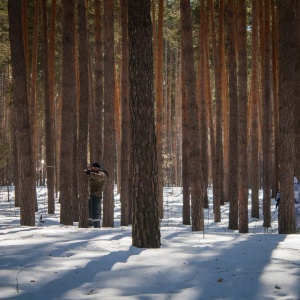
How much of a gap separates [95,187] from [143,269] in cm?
623

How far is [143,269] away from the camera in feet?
16.9

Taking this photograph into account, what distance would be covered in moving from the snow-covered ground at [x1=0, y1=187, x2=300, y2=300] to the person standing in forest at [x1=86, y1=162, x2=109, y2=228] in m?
3.76

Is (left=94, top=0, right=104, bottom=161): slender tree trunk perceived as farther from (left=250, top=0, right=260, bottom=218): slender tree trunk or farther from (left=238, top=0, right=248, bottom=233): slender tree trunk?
(left=250, top=0, right=260, bottom=218): slender tree trunk

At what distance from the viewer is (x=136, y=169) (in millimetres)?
6441

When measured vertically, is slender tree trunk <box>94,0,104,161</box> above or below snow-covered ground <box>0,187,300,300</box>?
above

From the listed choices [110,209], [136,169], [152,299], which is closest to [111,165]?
[110,209]

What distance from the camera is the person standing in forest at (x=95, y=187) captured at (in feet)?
36.5

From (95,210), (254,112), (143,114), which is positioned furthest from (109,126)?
(254,112)

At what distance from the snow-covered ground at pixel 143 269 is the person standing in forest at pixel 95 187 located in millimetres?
3759

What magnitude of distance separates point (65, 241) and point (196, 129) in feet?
15.8

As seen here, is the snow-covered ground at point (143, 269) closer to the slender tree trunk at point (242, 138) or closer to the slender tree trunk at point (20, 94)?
the slender tree trunk at point (20, 94)

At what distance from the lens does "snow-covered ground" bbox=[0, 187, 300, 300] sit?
4.30 meters

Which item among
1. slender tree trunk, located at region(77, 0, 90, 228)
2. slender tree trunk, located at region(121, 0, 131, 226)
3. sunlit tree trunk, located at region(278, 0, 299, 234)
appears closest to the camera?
sunlit tree trunk, located at region(278, 0, 299, 234)

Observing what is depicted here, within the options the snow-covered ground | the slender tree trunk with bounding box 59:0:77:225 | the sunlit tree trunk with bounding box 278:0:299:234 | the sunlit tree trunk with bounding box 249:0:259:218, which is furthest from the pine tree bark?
the sunlit tree trunk with bounding box 249:0:259:218
